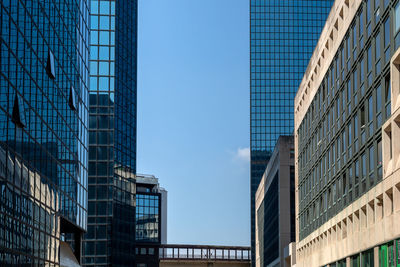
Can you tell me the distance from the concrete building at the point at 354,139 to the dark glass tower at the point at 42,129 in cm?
1781

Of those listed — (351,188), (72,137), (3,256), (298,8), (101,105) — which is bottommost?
(3,256)

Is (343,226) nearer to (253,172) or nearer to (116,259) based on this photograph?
(116,259)

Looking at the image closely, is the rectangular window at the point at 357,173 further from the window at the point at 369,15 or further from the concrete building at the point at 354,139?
the window at the point at 369,15

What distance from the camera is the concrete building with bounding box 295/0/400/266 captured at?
39.2m

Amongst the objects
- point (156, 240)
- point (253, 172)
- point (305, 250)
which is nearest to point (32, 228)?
point (305, 250)

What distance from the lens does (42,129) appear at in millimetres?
50625

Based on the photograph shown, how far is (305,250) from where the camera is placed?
7094cm

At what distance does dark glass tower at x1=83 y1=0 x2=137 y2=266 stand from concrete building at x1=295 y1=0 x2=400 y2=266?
120ft

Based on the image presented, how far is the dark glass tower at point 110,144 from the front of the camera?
101 metres

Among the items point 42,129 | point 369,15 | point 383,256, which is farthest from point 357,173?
point 42,129

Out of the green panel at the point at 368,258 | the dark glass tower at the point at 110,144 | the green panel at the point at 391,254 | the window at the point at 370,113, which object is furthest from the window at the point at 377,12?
the dark glass tower at the point at 110,144

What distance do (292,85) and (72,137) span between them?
125 meters

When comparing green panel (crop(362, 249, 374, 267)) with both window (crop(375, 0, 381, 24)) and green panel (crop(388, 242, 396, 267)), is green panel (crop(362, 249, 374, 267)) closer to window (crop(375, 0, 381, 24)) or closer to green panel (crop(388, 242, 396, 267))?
green panel (crop(388, 242, 396, 267))

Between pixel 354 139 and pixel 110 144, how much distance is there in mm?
58986
